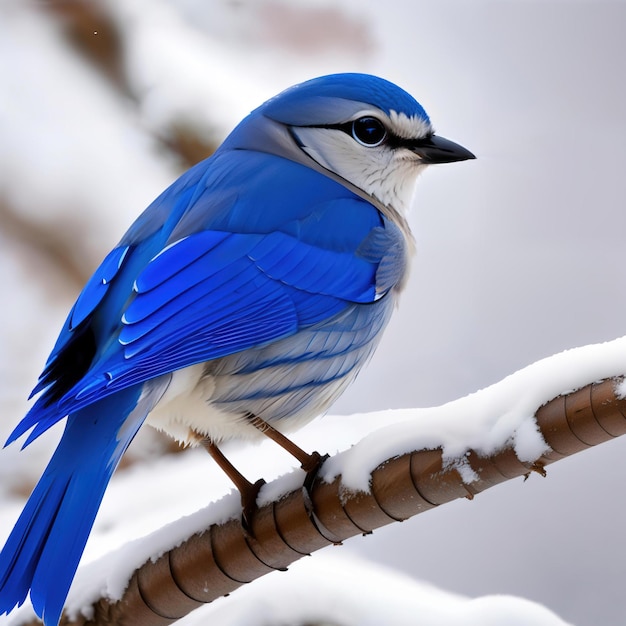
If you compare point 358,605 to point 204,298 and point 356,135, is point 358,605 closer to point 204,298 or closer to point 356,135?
point 204,298

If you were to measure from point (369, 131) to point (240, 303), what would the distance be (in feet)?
1.50

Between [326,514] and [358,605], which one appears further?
[358,605]

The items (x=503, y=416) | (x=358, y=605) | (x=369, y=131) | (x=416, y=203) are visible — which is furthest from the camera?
(x=416, y=203)

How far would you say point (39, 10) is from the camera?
2.68m

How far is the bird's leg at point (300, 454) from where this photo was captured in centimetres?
148

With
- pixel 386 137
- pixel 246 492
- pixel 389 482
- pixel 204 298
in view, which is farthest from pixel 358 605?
pixel 386 137

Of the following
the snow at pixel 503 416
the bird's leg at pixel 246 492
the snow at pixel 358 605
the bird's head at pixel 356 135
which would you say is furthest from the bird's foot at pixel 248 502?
the bird's head at pixel 356 135

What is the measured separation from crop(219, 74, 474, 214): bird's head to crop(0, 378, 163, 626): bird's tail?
2.04 feet

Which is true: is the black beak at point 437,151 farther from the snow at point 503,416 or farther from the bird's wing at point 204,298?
the snow at point 503,416

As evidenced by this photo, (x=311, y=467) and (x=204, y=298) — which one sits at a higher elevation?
(x=204, y=298)

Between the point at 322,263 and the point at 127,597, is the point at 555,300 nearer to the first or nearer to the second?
the point at 322,263

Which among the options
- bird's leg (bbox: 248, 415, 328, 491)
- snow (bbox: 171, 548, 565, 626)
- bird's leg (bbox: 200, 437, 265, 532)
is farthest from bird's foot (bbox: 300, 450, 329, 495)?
snow (bbox: 171, 548, 565, 626)

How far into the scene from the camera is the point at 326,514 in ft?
4.67

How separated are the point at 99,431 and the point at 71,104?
153 cm
